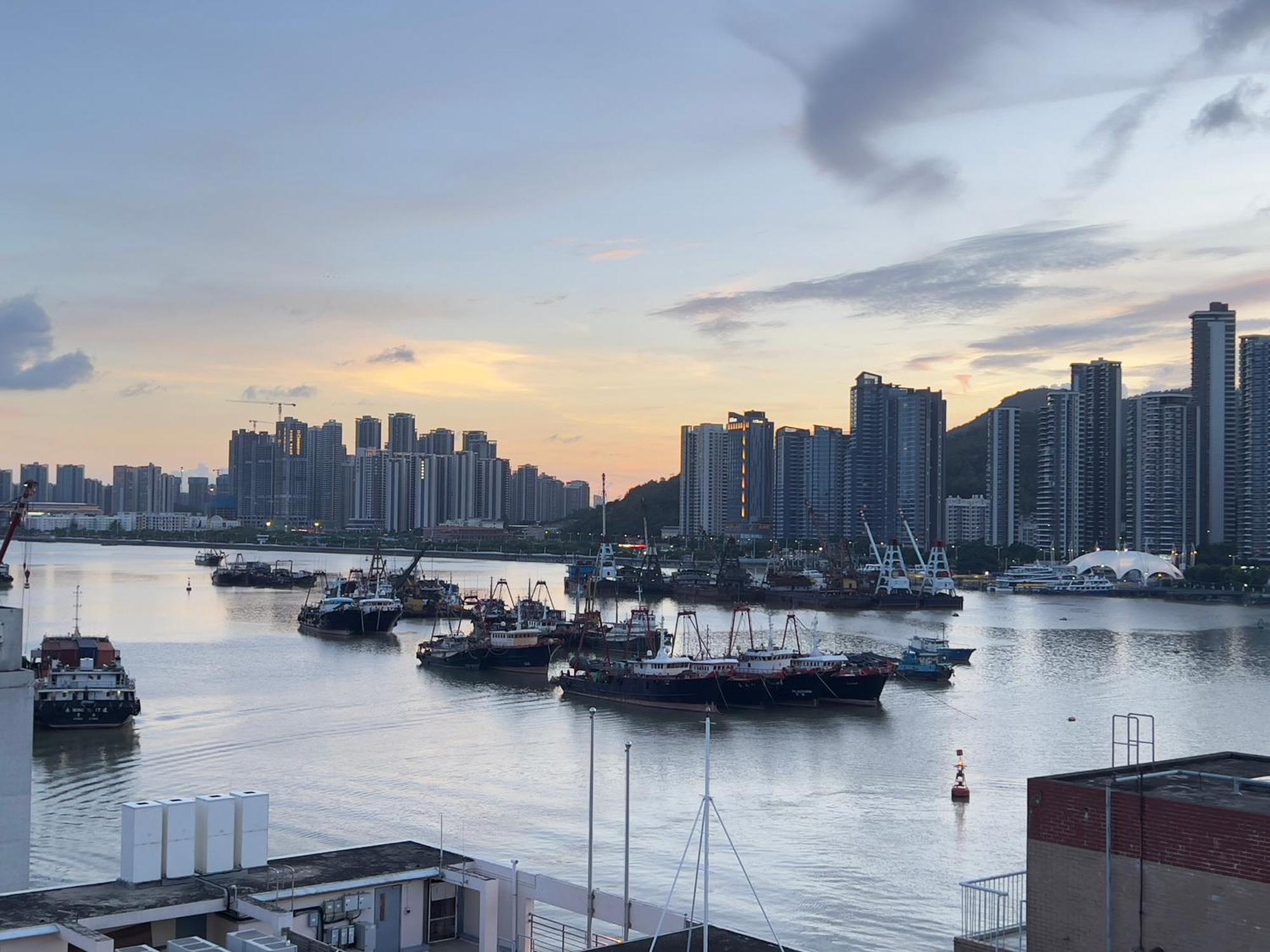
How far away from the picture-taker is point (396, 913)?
5598 mm

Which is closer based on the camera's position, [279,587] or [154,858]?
[154,858]

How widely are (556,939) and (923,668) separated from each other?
746 inches

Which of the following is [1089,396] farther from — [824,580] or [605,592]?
[605,592]

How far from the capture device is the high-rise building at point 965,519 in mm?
96188

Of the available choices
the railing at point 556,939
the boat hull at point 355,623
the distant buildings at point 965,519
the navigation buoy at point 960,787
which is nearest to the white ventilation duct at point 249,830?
the railing at point 556,939

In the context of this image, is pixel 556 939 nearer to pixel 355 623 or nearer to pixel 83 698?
pixel 83 698

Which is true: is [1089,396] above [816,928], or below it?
above

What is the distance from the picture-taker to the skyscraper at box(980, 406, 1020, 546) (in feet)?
304

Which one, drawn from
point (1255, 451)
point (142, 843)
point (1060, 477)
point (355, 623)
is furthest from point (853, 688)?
point (1060, 477)

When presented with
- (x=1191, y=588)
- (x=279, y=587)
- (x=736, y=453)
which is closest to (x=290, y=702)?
(x=279, y=587)

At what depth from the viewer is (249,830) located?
18.2 ft

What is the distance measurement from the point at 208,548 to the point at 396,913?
351 ft

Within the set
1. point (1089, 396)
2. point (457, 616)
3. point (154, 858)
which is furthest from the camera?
point (1089, 396)

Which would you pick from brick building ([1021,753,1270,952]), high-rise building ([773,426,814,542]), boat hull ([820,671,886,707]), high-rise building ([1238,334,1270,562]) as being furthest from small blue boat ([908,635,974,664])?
high-rise building ([773,426,814,542])
